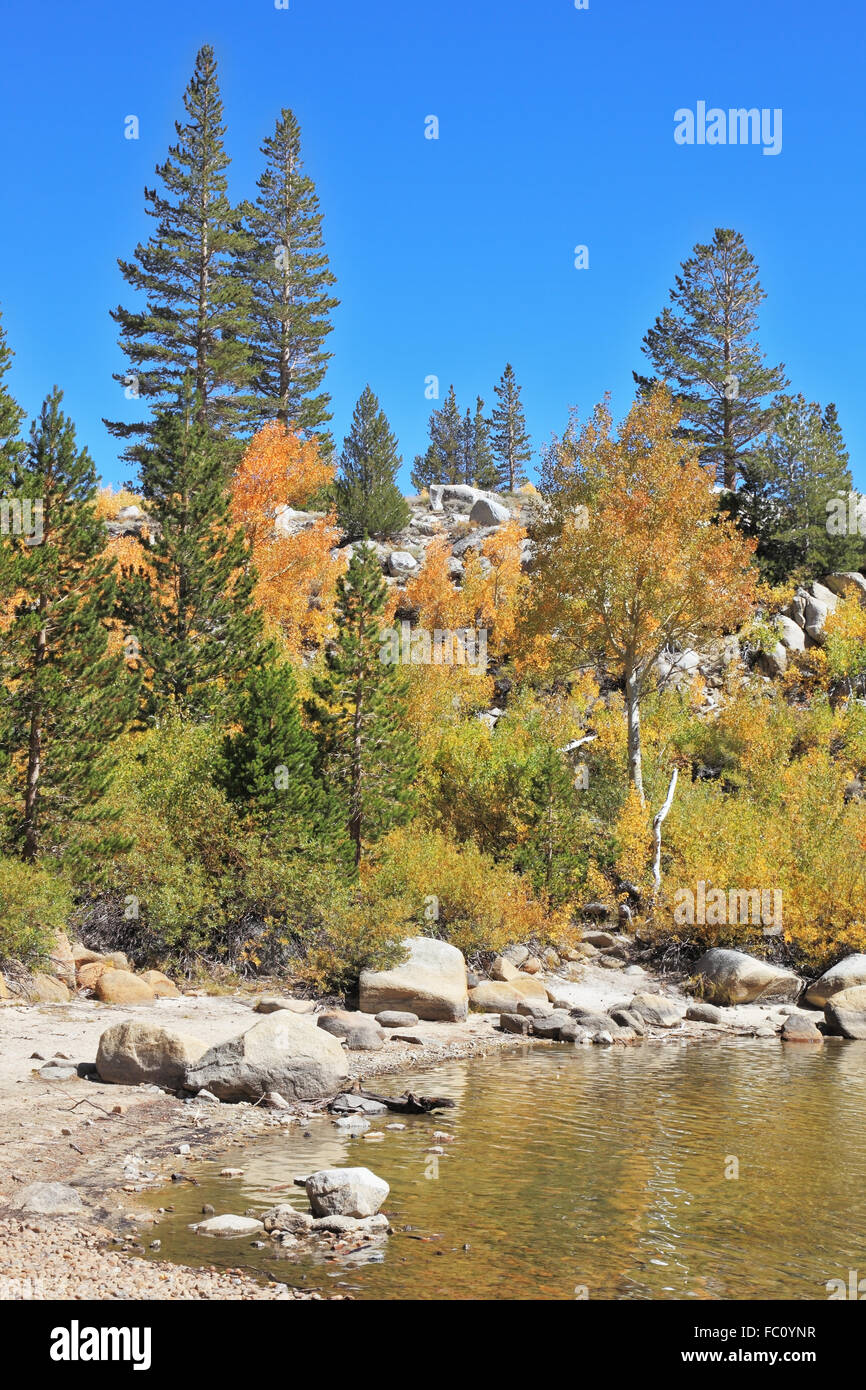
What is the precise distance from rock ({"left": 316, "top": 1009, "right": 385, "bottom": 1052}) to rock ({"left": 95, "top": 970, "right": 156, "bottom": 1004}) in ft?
11.9

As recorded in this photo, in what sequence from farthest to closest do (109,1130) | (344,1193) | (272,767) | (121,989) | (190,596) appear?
(190,596), (272,767), (121,989), (109,1130), (344,1193)

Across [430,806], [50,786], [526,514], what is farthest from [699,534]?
[526,514]

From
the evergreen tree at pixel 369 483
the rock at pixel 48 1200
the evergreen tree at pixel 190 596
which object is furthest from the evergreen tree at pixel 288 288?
the rock at pixel 48 1200

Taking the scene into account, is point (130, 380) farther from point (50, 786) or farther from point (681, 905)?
point (681, 905)

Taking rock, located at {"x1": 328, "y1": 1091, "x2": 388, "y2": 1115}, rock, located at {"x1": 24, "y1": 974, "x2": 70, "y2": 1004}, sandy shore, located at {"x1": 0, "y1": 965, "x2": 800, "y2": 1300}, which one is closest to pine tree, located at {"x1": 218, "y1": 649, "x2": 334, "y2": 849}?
sandy shore, located at {"x1": 0, "y1": 965, "x2": 800, "y2": 1300}

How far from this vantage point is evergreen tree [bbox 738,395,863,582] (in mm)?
51844

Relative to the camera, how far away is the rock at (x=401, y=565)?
2371 inches

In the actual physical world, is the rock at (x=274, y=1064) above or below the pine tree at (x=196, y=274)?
below

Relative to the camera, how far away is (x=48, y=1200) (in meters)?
10.3

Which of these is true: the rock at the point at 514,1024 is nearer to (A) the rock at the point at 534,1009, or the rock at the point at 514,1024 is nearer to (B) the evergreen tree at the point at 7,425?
(A) the rock at the point at 534,1009

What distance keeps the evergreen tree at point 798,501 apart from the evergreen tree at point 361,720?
29235 millimetres

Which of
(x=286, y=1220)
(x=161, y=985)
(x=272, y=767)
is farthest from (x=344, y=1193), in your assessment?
(x=272, y=767)

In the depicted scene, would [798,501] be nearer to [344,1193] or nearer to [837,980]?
[837,980]

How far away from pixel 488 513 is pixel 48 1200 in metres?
62.7
